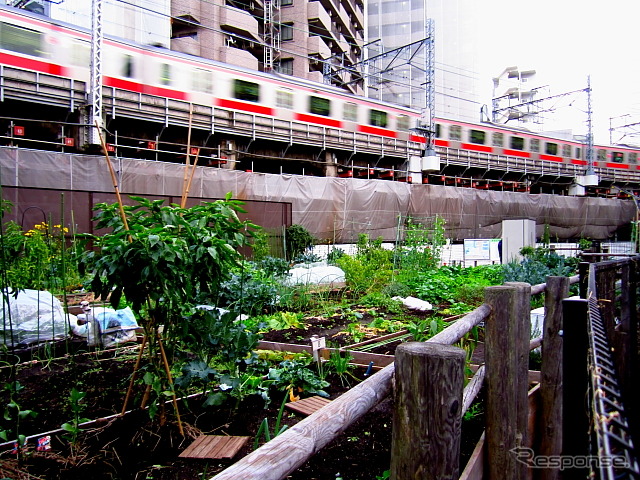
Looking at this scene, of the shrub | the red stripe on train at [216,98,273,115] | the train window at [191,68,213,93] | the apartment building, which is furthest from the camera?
the apartment building

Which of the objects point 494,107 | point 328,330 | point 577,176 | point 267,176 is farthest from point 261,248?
point 494,107

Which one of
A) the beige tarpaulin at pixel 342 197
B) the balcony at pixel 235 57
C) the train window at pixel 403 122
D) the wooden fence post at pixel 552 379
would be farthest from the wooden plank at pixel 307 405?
the balcony at pixel 235 57

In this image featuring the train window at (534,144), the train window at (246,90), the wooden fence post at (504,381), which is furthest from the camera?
the train window at (534,144)

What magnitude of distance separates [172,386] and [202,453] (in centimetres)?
39

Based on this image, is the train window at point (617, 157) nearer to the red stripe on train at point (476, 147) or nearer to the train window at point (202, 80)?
the red stripe on train at point (476, 147)

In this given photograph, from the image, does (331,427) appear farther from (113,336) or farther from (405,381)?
(113,336)

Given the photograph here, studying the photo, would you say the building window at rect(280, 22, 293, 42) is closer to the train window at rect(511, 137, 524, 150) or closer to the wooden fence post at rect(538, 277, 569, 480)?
the train window at rect(511, 137, 524, 150)

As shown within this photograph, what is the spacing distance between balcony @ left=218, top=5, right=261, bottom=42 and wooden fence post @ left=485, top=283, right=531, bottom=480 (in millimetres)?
27638

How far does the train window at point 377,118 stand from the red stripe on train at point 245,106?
223 inches

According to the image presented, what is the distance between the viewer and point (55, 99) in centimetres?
1368

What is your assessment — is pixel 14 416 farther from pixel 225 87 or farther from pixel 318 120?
pixel 318 120

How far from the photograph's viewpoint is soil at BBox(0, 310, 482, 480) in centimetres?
218

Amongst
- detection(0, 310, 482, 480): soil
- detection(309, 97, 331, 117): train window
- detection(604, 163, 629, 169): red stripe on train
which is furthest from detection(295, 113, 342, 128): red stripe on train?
detection(604, 163, 629, 169): red stripe on train

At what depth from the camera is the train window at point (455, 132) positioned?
24.7 m
